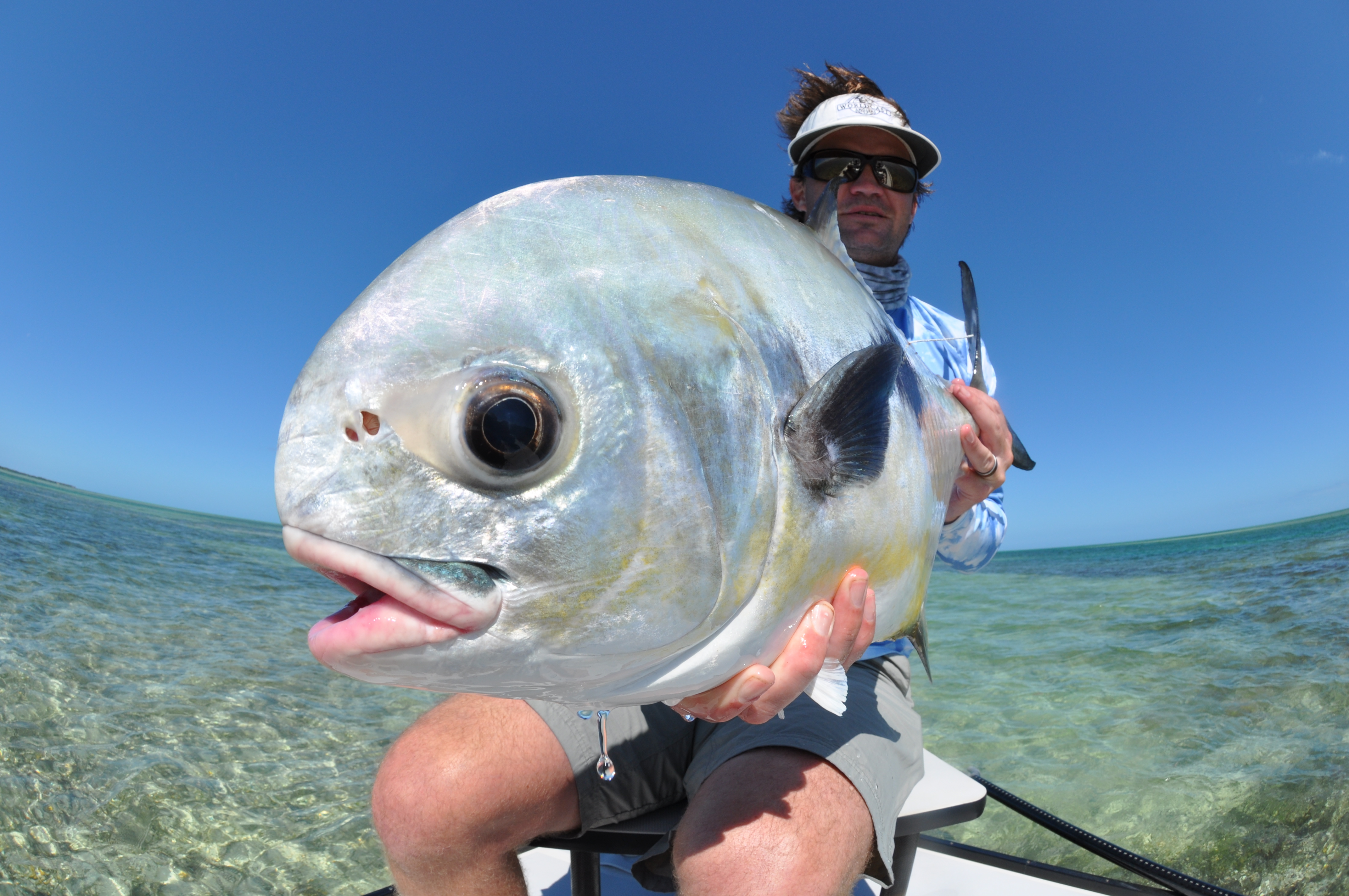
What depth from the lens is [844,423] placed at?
113 centimetres

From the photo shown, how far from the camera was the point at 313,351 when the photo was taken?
84 centimetres

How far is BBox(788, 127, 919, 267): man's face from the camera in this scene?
2787 millimetres

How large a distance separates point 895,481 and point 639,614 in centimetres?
68

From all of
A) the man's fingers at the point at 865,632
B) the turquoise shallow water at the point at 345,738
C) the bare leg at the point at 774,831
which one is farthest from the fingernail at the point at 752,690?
the turquoise shallow water at the point at 345,738

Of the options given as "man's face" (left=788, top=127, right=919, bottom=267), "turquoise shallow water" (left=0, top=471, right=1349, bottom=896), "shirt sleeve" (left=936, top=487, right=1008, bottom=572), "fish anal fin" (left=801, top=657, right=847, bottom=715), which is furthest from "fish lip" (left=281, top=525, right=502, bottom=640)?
"turquoise shallow water" (left=0, top=471, right=1349, bottom=896)

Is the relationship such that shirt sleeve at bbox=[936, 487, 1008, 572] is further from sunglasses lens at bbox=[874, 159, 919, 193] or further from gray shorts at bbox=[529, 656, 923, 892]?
sunglasses lens at bbox=[874, 159, 919, 193]

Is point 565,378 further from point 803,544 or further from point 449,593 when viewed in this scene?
point 803,544

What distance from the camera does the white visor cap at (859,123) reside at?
2.63m

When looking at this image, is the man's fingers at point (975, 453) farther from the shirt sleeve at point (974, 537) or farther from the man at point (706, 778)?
the shirt sleeve at point (974, 537)

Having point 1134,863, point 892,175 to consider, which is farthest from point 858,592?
point 1134,863

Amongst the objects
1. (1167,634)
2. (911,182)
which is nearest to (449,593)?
(911,182)

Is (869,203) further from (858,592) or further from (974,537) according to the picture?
(858,592)

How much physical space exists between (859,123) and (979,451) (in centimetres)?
146

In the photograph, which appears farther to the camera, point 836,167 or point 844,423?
point 836,167
